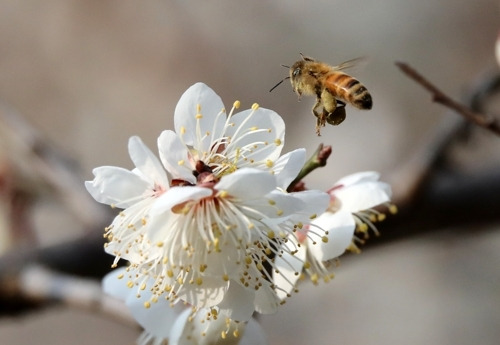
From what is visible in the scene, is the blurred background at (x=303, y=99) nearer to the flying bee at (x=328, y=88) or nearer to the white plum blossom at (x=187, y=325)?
the flying bee at (x=328, y=88)

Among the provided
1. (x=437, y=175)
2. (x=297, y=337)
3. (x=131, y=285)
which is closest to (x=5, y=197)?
(x=437, y=175)

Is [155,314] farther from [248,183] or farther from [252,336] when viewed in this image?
[248,183]

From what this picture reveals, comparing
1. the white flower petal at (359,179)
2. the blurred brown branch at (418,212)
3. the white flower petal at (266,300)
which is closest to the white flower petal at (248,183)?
the white flower petal at (266,300)

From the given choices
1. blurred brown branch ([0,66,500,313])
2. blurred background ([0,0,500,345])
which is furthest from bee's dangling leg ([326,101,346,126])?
blurred background ([0,0,500,345])

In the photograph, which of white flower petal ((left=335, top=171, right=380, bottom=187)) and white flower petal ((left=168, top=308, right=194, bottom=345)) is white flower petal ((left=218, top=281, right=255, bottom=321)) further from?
white flower petal ((left=335, top=171, right=380, bottom=187))

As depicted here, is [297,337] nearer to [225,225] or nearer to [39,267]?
[39,267]
